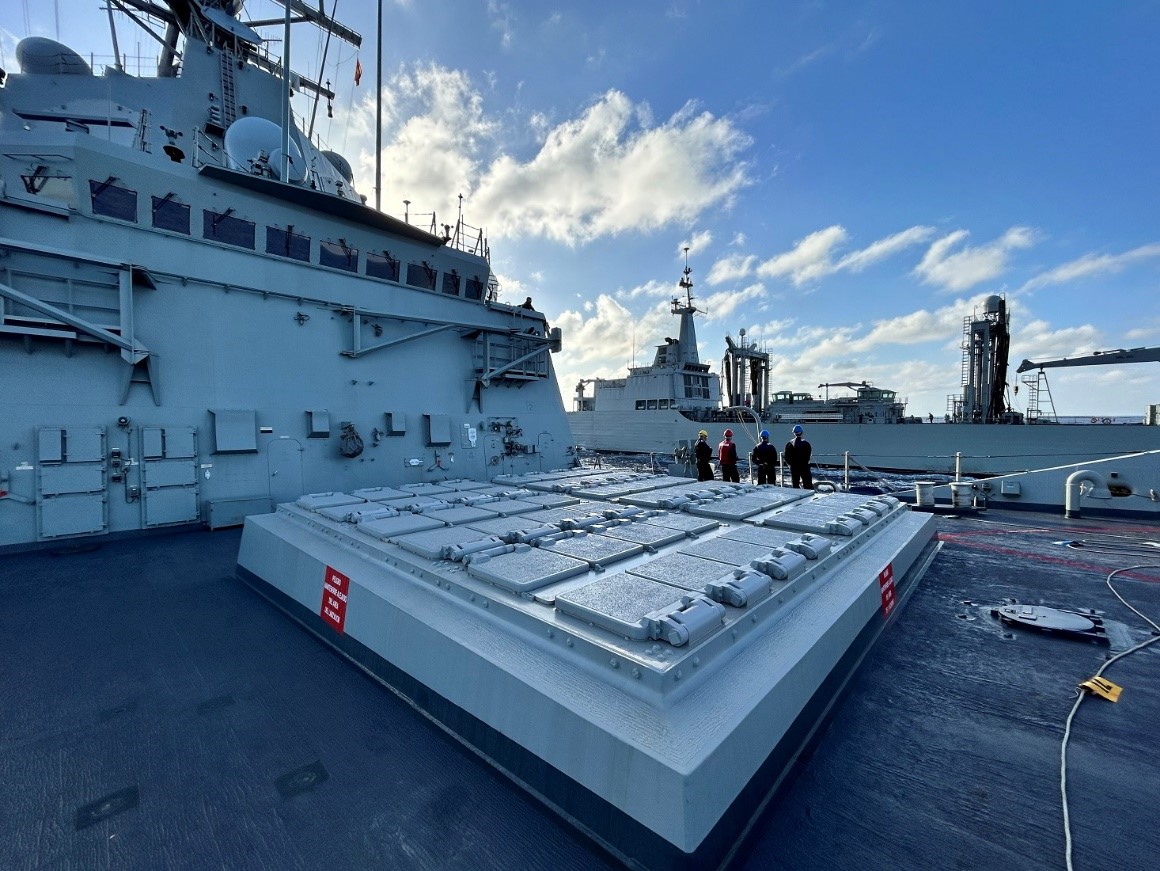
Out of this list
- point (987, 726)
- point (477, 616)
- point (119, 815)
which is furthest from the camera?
point (477, 616)

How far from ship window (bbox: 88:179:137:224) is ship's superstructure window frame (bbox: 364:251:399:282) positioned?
3060 millimetres

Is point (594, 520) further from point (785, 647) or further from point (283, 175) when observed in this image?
point (283, 175)

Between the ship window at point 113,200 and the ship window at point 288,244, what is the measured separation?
5.04 feet

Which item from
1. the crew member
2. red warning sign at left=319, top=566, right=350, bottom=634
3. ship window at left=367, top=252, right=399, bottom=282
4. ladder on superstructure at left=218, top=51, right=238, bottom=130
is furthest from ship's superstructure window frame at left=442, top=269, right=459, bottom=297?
red warning sign at left=319, top=566, right=350, bottom=634

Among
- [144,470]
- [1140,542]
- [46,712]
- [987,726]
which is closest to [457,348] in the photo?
[144,470]

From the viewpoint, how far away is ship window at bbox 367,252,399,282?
8.50 metres

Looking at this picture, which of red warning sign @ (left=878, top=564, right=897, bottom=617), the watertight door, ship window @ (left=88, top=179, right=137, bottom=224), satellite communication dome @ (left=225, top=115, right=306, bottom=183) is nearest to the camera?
red warning sign @ (left=878, top=564, right=897, bottom=617)

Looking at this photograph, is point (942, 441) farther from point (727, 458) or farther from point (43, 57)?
point (43, 57)

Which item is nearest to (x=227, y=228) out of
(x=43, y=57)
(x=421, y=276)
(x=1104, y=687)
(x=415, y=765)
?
(x=421, y=276)

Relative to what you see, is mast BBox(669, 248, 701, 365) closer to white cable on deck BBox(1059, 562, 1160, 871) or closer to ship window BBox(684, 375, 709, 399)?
ship window BBox(684, 375, 709, 399)

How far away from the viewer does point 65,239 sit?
556 centimetres

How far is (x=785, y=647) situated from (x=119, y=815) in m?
2.51

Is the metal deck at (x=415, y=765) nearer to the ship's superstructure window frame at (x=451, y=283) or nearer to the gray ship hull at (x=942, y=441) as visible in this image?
the ship's superstructure window frame at (x=451, y=283)

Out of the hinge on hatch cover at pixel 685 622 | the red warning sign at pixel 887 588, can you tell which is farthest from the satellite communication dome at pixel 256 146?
the red warning sign at pixel 887 588
